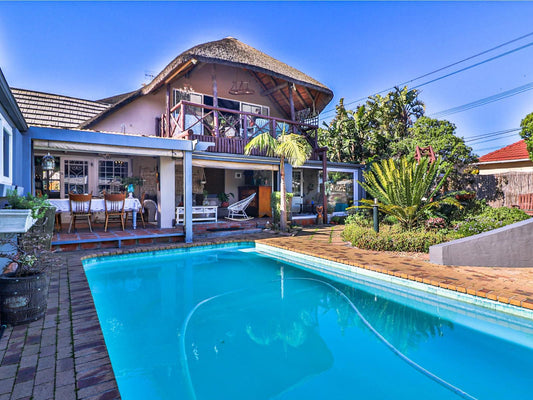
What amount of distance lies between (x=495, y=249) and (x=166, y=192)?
8.32 metres

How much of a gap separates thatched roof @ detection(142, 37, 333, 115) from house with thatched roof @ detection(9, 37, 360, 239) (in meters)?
0.04

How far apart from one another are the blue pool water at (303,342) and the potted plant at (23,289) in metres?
0.82

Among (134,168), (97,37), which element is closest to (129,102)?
(134,168)

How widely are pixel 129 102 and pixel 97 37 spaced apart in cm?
354

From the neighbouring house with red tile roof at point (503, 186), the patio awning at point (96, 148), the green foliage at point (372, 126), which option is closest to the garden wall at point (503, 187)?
the neighbouring house with red tile roof at point (503, 186)

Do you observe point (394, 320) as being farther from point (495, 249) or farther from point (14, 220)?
point (14, 220)

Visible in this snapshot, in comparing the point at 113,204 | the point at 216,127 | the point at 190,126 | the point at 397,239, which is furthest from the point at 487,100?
the point at 113,204

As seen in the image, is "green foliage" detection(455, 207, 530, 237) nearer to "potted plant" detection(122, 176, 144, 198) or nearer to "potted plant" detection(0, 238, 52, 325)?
"potted plant" detection(0, 238, 52, 325)

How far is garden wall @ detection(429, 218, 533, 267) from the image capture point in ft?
17.6

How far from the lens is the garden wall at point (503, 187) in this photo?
1170cm

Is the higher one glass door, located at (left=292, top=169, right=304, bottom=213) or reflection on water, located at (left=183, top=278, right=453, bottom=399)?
glass door, located at (left=292, top=169, right=304, bottom=213)

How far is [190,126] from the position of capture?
954cm

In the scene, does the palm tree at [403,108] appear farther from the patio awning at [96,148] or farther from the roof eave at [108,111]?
the patio awning at [96,148]

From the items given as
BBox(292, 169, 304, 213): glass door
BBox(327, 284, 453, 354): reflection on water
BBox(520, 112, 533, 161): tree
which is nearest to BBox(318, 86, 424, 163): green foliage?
BBox(292, 169, 304, 213): glass door
